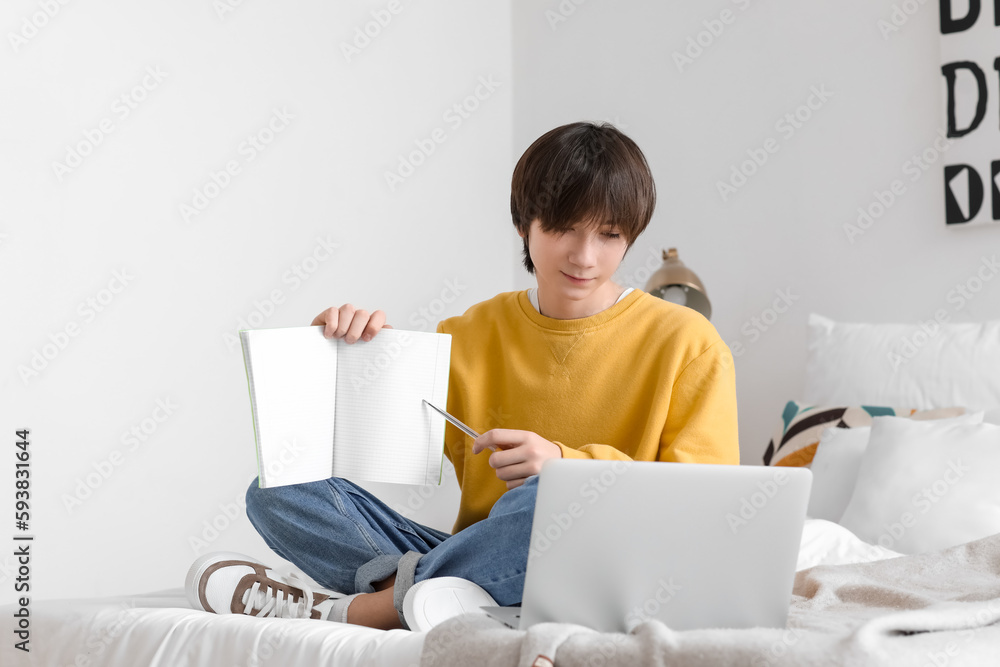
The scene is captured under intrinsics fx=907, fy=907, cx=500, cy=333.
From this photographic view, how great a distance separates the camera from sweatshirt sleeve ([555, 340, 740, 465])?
4.29 ft

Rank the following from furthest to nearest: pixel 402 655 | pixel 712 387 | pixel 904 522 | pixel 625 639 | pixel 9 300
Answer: pixel 9 300 → pixel 904 522 → pixel 712 387 → pixel 402 655 → pixel 625 639

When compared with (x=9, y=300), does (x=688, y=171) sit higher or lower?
higher

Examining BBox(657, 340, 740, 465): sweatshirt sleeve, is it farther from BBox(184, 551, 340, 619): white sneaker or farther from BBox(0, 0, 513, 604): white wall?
BBox(0, 0, 513, 604): white wall

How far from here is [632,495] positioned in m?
0.89

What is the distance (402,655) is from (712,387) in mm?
632

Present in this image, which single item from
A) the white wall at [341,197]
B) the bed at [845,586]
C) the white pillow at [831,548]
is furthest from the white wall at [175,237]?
the white pillow at [831,548]

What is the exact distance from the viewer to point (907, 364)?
224 centimetres

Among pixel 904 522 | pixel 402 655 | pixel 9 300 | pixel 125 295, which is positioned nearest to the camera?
pixel 402 655

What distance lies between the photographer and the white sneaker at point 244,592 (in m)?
1.25

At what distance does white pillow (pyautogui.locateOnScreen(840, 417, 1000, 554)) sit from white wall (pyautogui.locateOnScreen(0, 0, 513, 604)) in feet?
5.04

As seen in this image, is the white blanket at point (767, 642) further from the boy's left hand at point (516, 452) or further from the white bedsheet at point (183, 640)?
the boy's left hand at point (516, 452)

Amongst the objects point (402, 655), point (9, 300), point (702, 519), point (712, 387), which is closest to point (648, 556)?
point (702, 519)

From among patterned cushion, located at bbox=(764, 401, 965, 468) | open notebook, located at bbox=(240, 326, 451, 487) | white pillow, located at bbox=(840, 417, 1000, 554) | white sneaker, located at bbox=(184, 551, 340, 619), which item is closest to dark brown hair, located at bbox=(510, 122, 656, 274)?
open notebook, located at bbox=(240, 326, 451, 487)

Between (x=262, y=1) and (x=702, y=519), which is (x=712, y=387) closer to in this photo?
(x=702, y=519)
